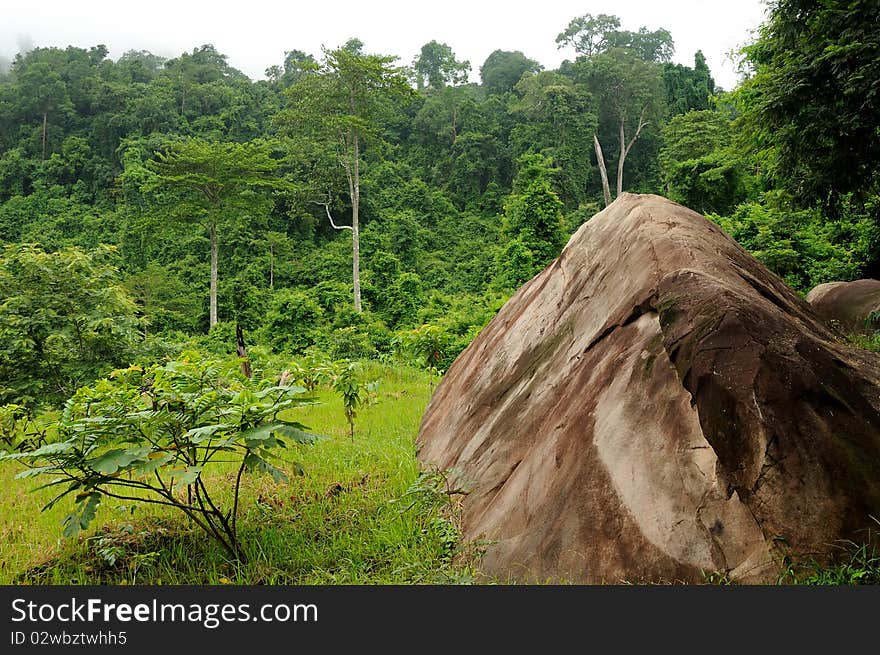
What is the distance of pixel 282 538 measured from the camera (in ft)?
11.7

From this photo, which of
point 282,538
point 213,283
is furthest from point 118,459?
point 213,283

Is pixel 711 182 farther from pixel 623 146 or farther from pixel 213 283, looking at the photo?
pixel 213 283

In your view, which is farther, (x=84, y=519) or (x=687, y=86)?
(x=687, y=86)

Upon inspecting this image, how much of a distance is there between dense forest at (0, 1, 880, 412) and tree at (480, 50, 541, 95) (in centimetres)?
22

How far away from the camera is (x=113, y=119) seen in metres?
35.1

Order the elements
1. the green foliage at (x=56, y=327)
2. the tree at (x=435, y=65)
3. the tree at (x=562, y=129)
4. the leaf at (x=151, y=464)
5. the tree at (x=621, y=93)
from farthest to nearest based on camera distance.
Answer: the tree at (x=435, y=65), the tree at (x=621, y=93), the tree at (x=562, y=129), the green foliage at (x=56, y=327), the leaf at (x=151, y=464)

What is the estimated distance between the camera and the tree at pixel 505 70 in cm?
4738

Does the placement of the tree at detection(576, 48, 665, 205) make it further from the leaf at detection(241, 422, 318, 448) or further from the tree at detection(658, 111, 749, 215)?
the leaf at detection(241, 422, 318, 448)

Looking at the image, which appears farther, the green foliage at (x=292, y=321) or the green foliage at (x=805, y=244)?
the green foliage at (x=292, y=321)

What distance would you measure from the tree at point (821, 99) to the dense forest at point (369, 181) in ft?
0.09

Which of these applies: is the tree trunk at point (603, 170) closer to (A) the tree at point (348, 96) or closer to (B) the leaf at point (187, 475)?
(A) the tree at point (348, 96)

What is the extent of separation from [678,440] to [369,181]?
97.9 feet

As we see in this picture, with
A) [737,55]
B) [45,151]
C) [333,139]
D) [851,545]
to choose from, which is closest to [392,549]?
[851,545]

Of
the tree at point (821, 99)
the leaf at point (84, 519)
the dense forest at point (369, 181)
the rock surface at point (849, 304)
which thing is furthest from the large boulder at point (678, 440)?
the dense forest at point (369, 181)
